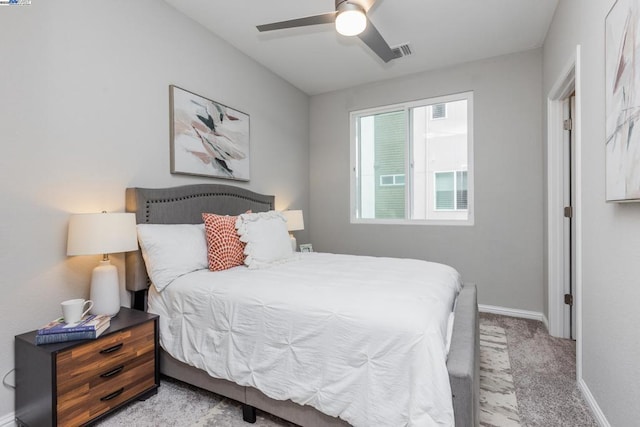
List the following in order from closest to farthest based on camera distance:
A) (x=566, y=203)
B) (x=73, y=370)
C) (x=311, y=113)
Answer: (x=73, y=370) → (x=566, y=203) → (x=311, y=113)

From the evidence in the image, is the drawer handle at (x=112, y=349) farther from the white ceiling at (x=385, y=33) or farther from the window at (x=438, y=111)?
the window at (x=438, y=111)

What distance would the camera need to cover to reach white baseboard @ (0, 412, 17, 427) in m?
1.66

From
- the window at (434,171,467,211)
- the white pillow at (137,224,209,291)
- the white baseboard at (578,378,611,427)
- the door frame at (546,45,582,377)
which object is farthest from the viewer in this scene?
the window at (434,171,467,211)

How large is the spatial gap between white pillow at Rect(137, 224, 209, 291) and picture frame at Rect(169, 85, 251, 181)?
0.64 m

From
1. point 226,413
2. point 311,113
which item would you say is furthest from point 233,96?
point 226,413

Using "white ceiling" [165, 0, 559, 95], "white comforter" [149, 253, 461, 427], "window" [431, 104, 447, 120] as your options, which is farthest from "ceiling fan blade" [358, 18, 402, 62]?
"white comforter" [149, 253, 461, 427]

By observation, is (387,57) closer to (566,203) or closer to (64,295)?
(566,203)

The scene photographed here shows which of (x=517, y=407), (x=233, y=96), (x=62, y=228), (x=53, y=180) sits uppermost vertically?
(x=233, y=96)

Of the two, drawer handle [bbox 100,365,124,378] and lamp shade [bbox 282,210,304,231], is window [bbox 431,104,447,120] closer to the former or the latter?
lamp shade [bbox 282,210,304,231]

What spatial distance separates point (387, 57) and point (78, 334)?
2747 mm

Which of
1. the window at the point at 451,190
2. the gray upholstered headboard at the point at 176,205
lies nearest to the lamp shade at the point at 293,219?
the gray upholstered headboard at the point at 176,205

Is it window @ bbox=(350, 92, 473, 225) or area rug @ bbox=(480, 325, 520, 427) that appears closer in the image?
area rug @ bbox=(480, 325, 520, 427)

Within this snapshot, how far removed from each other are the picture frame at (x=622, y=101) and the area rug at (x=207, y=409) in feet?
4.19

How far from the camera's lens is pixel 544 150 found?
10.2ft
